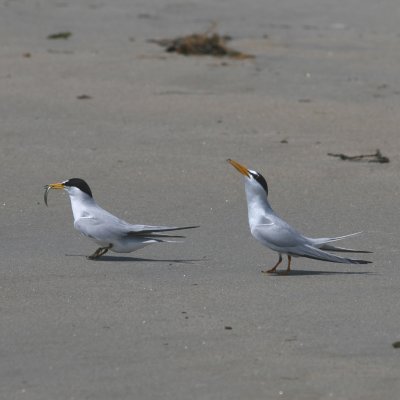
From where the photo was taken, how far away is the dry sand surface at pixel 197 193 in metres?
4.61

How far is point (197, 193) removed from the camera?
25.4 feet

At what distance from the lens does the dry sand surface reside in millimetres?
4613

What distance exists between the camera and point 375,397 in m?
4.28

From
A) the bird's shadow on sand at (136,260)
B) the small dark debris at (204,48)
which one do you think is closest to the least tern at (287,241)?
the bird's shadow on sand at (136,260)

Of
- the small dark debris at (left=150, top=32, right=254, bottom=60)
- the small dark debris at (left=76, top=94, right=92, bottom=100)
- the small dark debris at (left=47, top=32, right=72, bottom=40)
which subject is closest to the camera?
the small dark debris at (left=76, top=94, right=92, bottom=100)

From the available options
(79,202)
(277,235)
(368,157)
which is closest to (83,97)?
(368,157)

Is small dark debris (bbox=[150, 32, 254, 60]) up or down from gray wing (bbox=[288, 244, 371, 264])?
up

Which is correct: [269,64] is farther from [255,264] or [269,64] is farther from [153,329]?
[153,329]

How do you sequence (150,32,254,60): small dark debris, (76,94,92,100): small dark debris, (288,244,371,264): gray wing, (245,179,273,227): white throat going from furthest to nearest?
1. (150,32,254,60): small dark debris
2. (76,94,92,100): small dark debris
3. (245,179,273,227): white throat
4. (288,244,371,264): gray wing

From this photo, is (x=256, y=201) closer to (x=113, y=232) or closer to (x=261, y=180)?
(x=261, y=180)

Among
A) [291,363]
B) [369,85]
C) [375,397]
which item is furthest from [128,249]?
[369,85]

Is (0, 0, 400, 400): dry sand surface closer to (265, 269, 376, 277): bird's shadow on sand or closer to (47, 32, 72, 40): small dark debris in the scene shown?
(265, 269, 376, 277): bird's shadow on sand

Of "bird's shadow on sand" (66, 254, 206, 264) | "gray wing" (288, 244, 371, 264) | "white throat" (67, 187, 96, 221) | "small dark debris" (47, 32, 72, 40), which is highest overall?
"small dark debris" (47, 32, 72, 40)

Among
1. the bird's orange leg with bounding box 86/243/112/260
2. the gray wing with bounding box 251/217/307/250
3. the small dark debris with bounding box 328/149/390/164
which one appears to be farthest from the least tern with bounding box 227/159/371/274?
the small dark debris with bounding box 328/149/390/164
